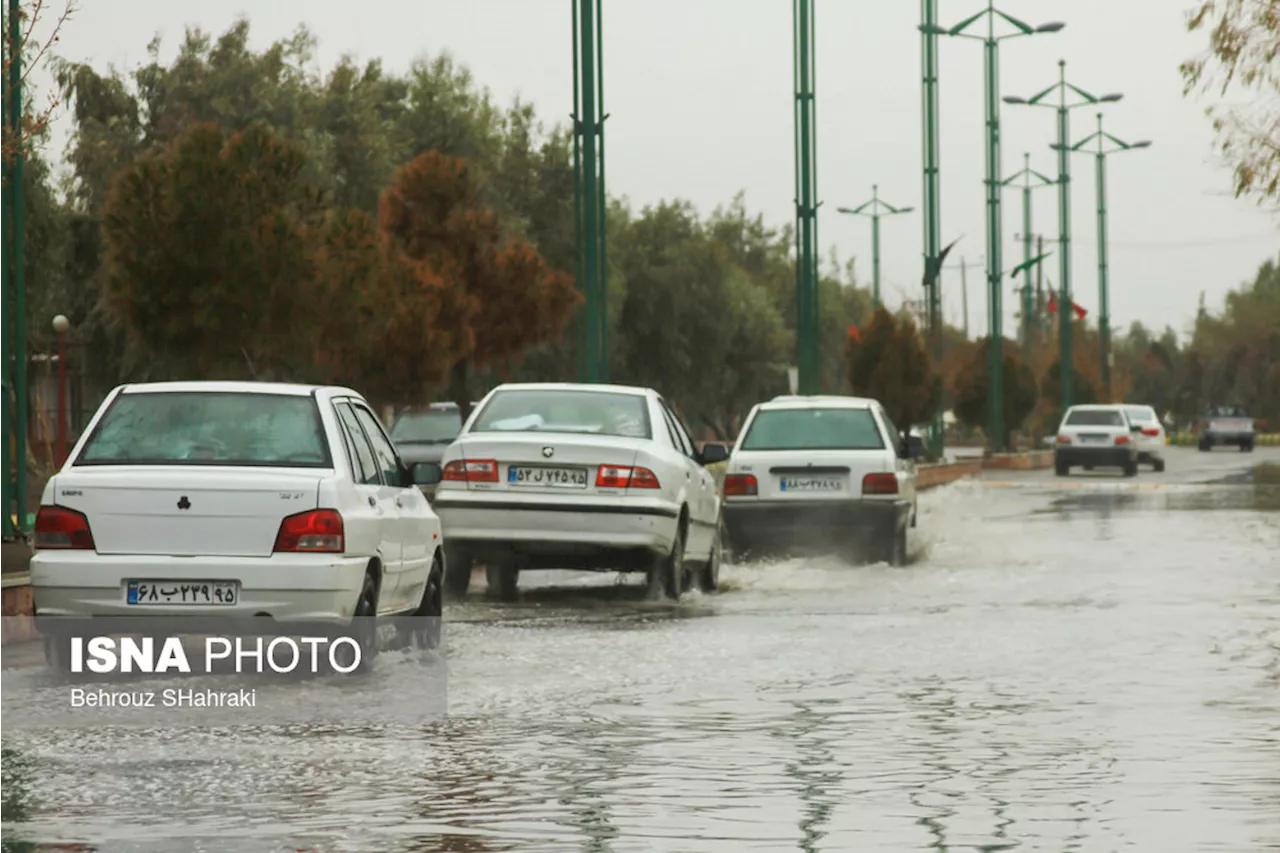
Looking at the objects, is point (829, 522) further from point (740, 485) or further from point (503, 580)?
point (503, 580)

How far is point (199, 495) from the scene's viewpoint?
41.8 ft

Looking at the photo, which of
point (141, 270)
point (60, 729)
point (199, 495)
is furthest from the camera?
point (141, 270)

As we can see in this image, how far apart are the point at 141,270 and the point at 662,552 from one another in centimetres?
976

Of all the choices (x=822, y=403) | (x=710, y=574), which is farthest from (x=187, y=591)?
(x=822, y=403)

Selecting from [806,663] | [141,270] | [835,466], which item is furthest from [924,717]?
[141,270]

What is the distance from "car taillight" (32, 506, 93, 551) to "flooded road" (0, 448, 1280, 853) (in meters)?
1.26

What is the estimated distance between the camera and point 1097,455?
5638cm

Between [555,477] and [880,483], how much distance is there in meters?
5.80

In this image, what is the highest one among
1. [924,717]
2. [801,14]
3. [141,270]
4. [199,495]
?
[801,14]

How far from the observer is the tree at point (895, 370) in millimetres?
62938

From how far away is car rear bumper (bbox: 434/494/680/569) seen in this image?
60.8 ft

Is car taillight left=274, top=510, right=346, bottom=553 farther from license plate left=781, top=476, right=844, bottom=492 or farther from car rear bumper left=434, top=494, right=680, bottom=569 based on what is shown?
license plate left=781, top=476, right=844, bottom=492

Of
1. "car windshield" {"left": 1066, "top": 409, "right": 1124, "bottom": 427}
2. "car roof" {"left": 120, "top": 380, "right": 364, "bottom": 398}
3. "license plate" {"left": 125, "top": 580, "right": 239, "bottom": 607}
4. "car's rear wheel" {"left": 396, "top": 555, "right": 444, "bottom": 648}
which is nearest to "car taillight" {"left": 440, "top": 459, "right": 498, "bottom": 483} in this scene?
"car's rear wheel" {"left": 396, "top": 555, "right": 444, "bottom": 648}

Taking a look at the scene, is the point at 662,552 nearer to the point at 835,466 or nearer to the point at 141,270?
the point at 835,466
